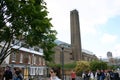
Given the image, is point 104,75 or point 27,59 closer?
point 104,75

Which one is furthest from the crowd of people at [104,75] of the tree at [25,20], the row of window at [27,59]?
the row of window at [27,59]

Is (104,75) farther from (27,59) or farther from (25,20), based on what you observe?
(27,59)

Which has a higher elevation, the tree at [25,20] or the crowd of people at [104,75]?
the tree at [25,20]

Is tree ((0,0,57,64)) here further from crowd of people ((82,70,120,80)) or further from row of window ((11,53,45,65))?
row of window ((11,53,45,65))

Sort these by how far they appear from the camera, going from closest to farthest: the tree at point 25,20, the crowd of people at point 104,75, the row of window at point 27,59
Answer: the tree at point 25,20
the crowd of people at point 104,75
the row of window at point 27,59

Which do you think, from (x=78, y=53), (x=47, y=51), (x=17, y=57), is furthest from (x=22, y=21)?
(x=78, y=53)

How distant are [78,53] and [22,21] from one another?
2408 inches

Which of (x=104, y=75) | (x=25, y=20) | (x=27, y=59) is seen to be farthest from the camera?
(x=27, y=59)

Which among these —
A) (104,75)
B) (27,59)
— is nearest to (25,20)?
(104,75)

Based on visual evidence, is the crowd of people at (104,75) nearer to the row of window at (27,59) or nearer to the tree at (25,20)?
the tree at (25,20)

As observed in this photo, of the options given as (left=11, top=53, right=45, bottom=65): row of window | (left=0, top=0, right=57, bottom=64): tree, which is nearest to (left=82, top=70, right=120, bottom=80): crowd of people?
(left=0, top=0, right=57, bottom=64): tree

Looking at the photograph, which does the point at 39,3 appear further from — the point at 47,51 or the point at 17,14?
the point at 47,51

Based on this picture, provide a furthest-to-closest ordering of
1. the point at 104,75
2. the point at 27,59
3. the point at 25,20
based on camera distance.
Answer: the point at 27,59 → the point at 104,75 → the point at 25,20

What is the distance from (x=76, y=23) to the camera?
7519 cm
